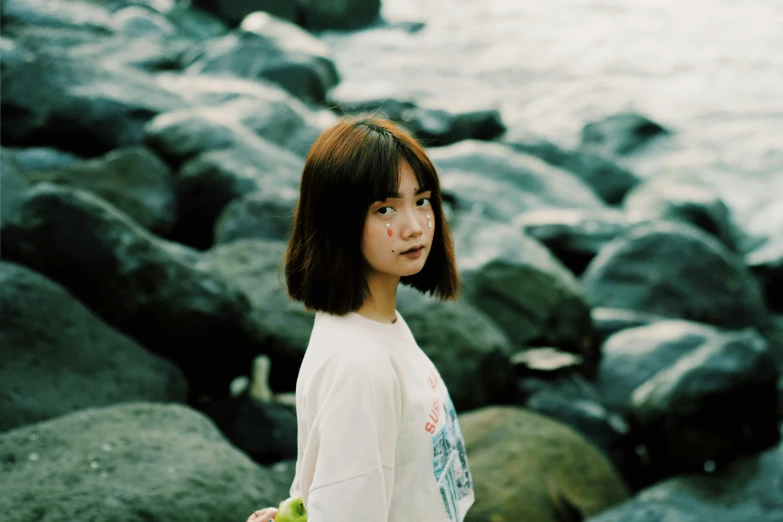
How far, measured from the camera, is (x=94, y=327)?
167 inches

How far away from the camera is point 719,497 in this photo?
4570 millimetres

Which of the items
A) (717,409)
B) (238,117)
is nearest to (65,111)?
(238,117)

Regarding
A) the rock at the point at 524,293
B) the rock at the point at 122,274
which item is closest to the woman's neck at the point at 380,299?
the rock at the point at 122,274

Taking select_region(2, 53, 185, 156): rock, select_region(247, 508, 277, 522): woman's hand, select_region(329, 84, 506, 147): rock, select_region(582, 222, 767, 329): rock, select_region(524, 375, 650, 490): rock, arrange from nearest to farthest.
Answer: select_region(247, 508, 277, 522): woman's hand → select_region(524, 375, 650, 490): rock → select_region(582, 222, 767, 329): rock → select_region(2, 53, 185, 156): rock → select_region(329, 84, 506, 147): rock

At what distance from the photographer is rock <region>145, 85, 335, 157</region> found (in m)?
8.13

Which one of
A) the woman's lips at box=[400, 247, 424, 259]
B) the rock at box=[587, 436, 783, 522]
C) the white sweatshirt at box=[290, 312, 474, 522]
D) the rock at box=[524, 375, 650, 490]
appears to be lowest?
the rock at box=[524, 375, 650, 490]

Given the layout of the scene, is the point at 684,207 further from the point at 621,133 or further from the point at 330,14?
the point at 330,14

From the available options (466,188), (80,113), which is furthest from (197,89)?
(466,188)

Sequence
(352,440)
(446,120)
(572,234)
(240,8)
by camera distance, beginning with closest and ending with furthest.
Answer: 1. (352,440)
2. (572,234)
3. (446,120)
4. (240,8)

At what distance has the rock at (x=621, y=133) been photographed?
1418 centimetres

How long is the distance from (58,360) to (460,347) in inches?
81.9

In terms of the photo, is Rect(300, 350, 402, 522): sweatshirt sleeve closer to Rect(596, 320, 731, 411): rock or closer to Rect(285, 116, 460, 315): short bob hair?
Rect(285, 116, 460, 315): short bob hair

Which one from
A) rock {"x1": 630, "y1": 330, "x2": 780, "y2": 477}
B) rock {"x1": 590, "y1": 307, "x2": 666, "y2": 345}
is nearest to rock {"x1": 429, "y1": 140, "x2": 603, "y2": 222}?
rock {"x1": 590, "y1": 307, "x2": 666, "y2": 345}

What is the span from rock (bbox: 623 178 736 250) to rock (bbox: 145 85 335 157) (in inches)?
148
